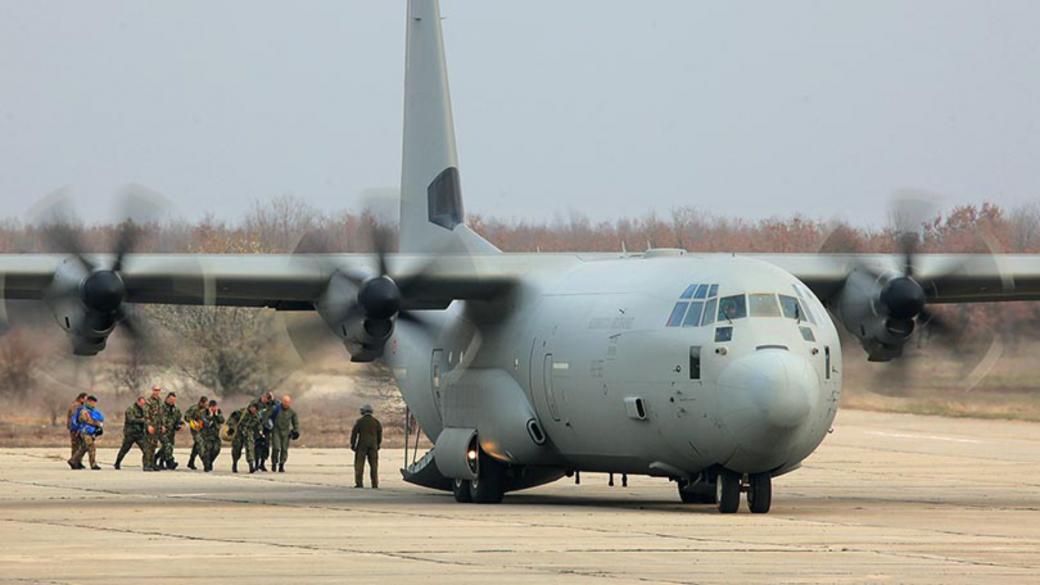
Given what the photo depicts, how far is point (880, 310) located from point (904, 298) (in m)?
0.57

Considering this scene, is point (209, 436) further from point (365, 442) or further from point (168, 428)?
point (365, 442)

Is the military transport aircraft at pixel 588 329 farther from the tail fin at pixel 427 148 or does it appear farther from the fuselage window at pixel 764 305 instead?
the tail fin at pixel 427 148

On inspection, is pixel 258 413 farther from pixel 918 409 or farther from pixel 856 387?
pixel 918 409

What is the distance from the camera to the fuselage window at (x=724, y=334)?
2175cm

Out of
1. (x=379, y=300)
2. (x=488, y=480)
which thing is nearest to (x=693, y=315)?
(x=379, y=300)

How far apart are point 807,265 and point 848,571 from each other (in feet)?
37.0

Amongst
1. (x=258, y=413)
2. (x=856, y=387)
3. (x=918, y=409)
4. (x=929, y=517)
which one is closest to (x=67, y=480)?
(x=258, y=413)

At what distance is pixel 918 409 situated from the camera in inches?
2093

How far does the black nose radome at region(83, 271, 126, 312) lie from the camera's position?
23.6 meters

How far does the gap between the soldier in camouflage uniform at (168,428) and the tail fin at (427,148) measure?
7317mm

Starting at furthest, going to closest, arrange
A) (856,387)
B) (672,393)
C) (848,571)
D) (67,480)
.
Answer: (67,480) < (856,387) < (672,393) < (848,571)

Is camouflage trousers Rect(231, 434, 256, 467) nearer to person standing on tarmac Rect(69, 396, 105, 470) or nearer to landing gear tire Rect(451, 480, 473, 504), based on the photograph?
person standing on tarmac Rect(69, 396, 105, 470)

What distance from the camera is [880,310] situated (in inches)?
995

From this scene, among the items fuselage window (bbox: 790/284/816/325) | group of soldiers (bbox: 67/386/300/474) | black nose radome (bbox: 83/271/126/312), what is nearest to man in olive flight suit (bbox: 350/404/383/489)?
group of soldiers (bbox: 67/386/300/474)
